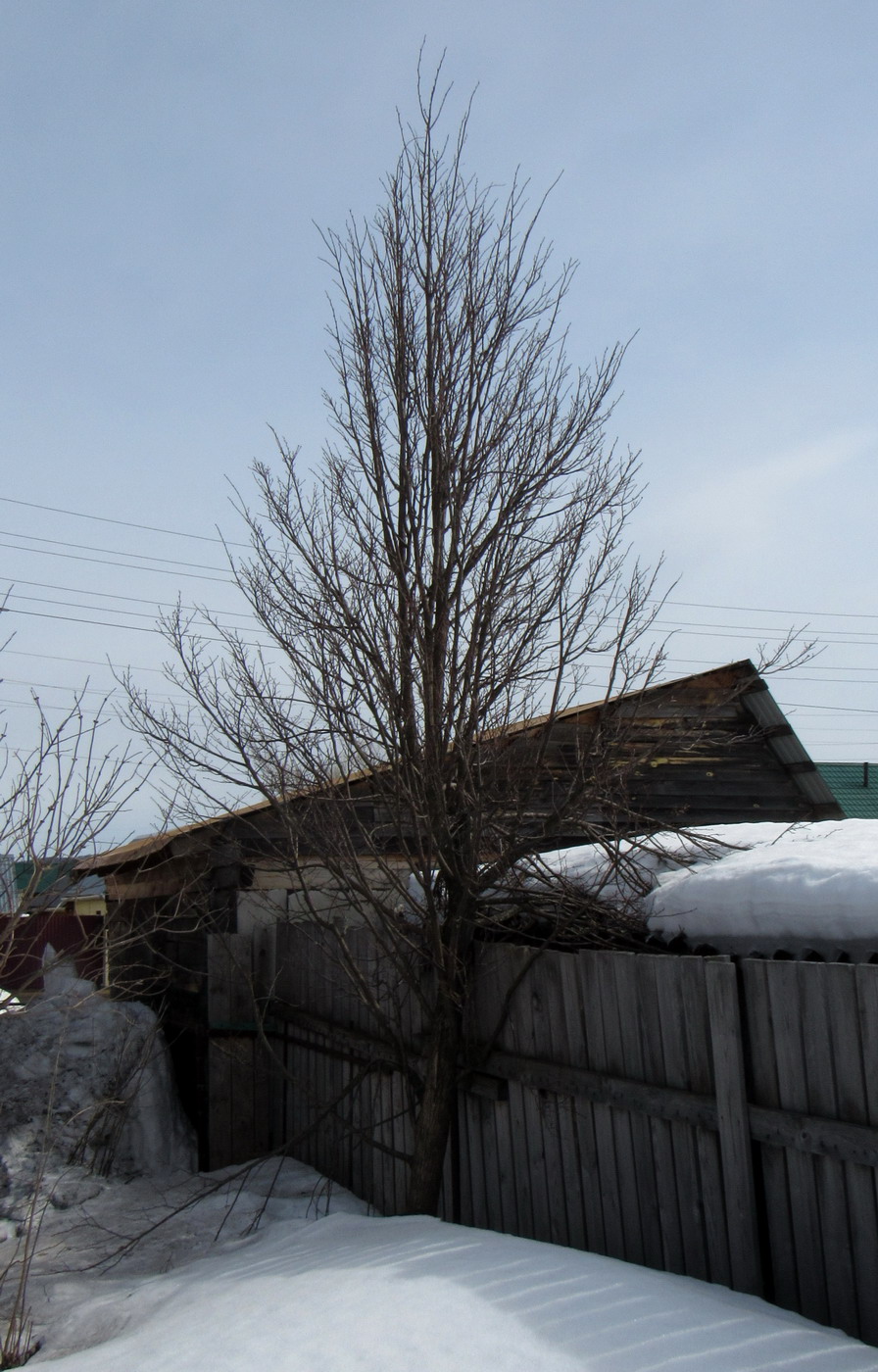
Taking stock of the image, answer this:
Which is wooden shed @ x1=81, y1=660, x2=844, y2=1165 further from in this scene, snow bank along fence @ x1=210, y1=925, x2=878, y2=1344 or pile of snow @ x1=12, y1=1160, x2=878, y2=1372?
pile of snow @ x1=12, y1=1160, x2=878, y2=1372

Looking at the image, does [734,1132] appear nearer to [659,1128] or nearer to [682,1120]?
[682,1120]

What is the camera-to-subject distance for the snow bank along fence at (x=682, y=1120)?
3826mm

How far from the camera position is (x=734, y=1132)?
4223 millimetres

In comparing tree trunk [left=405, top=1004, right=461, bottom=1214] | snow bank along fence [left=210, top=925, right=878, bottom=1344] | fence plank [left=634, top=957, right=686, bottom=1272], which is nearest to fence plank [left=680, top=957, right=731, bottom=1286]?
snow bank along fence [left=210, top=925, right=878, bottom=1344]

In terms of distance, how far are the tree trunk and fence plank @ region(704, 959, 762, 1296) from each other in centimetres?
196

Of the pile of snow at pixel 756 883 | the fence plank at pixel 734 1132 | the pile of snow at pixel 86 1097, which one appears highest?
the pile of snow at pixel 756 883

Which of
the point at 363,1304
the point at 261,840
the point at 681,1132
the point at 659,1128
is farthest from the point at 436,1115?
the point at 261,840

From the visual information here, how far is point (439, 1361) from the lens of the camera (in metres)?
3.36

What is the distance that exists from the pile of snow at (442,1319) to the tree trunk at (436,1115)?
469 millimetres

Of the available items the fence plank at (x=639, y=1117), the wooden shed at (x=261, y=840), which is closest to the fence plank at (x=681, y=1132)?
the fence plank at (x=639, y=1117)

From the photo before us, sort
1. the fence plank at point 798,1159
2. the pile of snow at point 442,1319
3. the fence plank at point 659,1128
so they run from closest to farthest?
the pile of snow at point 442,1319
the fence plank at point 798,1159
the fence plank at point 659,1128

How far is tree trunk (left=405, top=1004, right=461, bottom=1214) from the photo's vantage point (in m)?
5.96

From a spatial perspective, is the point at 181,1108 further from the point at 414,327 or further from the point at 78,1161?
the point at 414,327

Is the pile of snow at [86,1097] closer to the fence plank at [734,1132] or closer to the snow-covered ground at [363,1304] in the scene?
the snow-covered ground at [363,1304]
